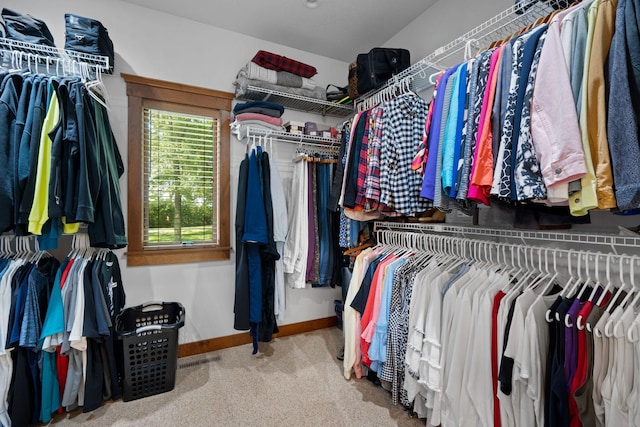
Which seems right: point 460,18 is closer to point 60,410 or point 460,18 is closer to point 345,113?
point 345,113

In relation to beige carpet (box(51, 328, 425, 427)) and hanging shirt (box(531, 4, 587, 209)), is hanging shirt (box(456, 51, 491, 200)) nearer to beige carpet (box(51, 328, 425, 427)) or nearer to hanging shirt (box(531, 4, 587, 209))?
hanging shirt (box(531, 4, 587, 209))

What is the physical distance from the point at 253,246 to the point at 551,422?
1.81 meters

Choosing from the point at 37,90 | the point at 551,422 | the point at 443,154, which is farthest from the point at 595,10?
the point at 37,90

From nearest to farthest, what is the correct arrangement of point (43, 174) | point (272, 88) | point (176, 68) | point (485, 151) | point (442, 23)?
point (485, 151) → point (43, 174) → point (442, 23) → point (176, 68) → point (272, 88)

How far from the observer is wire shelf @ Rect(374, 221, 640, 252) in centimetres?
104

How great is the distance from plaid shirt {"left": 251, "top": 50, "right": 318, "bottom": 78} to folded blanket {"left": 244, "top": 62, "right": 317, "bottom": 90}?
0.03 meters

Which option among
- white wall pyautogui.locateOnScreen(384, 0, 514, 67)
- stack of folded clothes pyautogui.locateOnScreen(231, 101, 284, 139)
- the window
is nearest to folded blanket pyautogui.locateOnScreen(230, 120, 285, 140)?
stack of folded clothes pyautogui.locateOnScreen(231, 101, 284, 139)

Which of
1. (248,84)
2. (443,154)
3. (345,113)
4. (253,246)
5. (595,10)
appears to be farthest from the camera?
(345,113)

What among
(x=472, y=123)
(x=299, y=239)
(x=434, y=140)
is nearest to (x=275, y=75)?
(x=299, y=239)

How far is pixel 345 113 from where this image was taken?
2998 millimetres

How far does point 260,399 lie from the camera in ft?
5.91

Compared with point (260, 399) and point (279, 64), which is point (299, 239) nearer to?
point (260, 399)

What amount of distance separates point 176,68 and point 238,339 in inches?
91.4

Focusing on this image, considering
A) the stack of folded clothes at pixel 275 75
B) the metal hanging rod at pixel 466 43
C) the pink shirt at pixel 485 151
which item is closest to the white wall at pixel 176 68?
the stack of folded clothes at pixel 275 75
